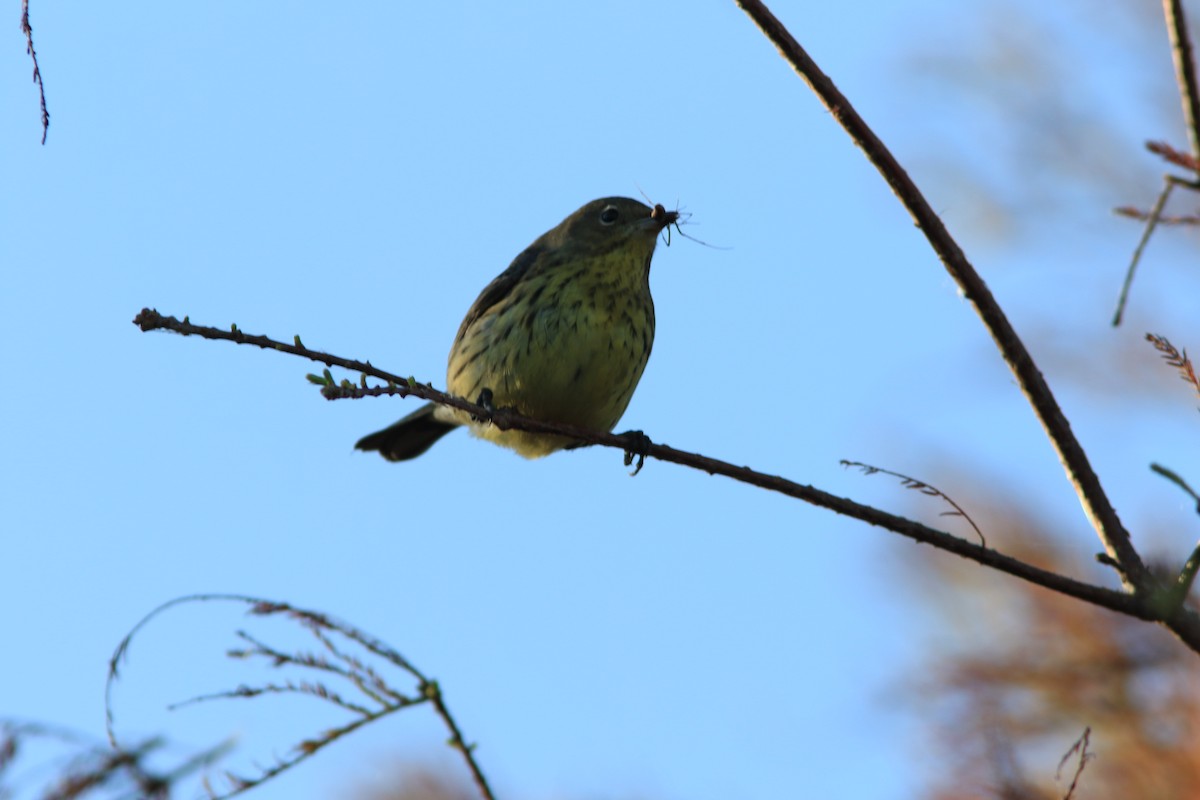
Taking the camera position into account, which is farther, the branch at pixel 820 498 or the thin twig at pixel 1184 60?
the branch at pixel 820 498

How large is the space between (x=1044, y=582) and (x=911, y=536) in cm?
30

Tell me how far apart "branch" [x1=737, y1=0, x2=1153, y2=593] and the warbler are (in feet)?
10.9

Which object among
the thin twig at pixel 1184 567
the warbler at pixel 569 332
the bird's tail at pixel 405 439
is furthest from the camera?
the bird's tail at pixel 405 439

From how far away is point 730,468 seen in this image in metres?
3.15

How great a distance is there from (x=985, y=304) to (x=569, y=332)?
3.61 meters

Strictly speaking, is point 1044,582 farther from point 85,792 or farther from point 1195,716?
point 1195,716

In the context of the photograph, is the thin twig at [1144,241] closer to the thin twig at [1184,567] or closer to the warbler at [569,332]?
the thin twig at [1184,567]

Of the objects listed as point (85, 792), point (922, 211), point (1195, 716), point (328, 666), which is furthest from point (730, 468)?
point (1195, 716)

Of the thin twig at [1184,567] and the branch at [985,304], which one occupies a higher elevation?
the branch at [985,304]

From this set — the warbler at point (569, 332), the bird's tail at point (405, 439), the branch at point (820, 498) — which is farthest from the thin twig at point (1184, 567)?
the bird's tail at point (405, 439)

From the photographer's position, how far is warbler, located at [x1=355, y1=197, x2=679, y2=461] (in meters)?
6.25

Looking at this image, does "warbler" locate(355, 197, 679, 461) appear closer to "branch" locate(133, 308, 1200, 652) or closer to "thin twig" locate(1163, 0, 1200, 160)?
"branch" locate(133, 308, 1200, 652)

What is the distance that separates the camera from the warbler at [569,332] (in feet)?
20.5

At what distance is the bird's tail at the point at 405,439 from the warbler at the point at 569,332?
3.56 feet
